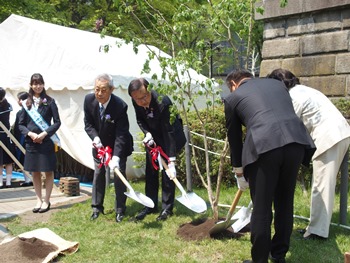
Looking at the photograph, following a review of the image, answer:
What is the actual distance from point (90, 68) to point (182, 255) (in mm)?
5506

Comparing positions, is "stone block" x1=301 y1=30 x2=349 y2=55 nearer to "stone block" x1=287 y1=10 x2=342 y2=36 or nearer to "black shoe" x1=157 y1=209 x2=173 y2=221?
"stone block" x1=287 y1=10 x2=342 y2=36

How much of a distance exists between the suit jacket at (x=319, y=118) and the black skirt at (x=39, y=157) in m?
3.54

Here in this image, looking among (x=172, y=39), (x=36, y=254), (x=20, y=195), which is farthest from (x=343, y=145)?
(x=20, y=195)

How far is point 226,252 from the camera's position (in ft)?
15.4

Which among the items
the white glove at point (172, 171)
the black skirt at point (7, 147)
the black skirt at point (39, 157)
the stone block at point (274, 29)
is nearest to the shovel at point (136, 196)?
the white glove at point (172, 171)

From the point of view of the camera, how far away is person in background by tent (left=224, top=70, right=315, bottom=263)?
3.93 metres

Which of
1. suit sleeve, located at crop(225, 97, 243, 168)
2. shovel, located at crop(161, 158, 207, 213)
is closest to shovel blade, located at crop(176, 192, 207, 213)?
shovel, located at crop(161, 158, 207, 213)

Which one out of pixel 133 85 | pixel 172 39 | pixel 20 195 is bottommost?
pixel 20 195

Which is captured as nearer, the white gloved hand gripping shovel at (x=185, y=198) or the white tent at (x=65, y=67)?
the white gloved hand gripping shovel at (x=185, y=198)

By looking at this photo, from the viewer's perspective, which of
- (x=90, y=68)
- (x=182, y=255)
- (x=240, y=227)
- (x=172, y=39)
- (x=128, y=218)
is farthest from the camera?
(x=90, y=68)

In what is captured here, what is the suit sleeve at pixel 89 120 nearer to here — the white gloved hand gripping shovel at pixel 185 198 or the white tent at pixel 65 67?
the white gloved hand gripping shovel at pixel 185 198

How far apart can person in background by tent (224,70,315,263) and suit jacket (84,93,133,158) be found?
6.70 ft

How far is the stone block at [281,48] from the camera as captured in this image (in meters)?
7.28

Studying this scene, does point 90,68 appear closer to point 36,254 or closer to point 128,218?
point 128,218
